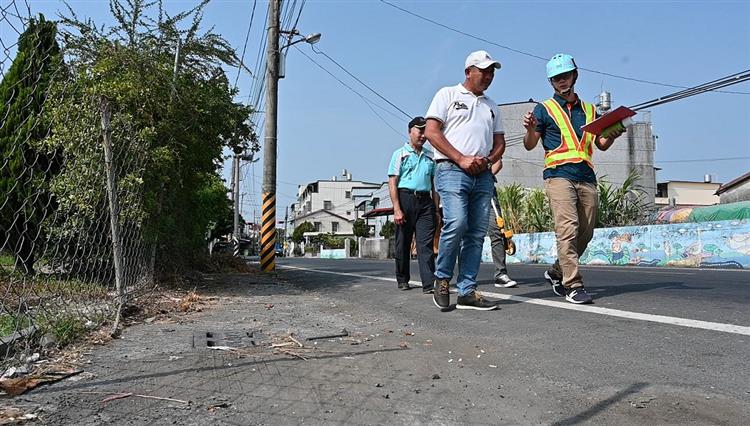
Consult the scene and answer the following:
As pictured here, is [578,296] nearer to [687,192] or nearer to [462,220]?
[462,220]

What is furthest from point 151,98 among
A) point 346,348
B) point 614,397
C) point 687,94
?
point 687,94

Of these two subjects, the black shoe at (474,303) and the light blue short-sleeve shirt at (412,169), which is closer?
the black shoe at (474,303)

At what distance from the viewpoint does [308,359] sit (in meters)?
2.84

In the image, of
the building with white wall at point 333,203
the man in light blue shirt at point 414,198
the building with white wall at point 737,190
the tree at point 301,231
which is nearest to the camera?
the man in light blue shirt at point 414,198

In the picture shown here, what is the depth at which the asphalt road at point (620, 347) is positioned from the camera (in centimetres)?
212

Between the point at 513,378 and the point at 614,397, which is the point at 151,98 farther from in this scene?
the point at 614,397

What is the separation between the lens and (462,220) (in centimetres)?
406

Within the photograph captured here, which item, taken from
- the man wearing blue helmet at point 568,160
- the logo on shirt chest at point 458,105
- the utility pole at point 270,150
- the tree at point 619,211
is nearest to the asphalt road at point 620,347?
the man wearing blue helmet at point 568,160

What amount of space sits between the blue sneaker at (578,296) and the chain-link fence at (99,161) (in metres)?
3.24

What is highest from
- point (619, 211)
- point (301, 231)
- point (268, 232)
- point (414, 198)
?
point (301, 231)

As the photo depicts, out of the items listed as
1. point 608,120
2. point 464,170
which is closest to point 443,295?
point 464,170

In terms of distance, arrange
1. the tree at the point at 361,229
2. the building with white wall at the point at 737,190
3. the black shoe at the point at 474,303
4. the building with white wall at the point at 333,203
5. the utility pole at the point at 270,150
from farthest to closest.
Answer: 1. the building with white wall at the point at 333,203
2. the tree at the point at 361,229
3. the building with white wall at the point at 737,190
4. the utility pole at the point at 270,150
5. the black shoe at the point at 474,303

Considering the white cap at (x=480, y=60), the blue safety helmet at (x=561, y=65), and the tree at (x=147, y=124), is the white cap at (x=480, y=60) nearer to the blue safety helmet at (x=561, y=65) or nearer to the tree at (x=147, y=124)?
the blue safety helmet at (x=561, y=65)

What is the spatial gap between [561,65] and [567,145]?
0.63 metres
